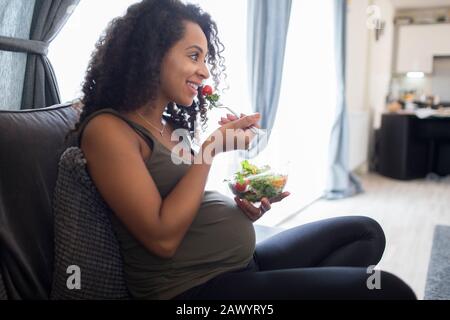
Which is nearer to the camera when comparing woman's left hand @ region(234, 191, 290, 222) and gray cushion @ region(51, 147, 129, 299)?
gray cushion @ region(51, 147, 129, 299)

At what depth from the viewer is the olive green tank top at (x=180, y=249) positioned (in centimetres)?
84

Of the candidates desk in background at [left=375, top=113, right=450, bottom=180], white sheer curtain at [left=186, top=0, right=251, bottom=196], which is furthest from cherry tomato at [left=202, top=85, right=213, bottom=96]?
desk in background at [left=375, top=113, right=450, bottom=180]

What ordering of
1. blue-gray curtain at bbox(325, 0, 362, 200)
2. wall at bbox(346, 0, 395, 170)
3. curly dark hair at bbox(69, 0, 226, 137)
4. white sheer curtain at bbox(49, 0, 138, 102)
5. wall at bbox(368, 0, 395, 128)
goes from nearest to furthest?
curly dark hair at bbox(69, 0, 226, 137) < white sheer curtain at bbox(49, 0, 138, 102) < blue-gray curtain at bbox(325, 0, 362, 200) < wall at bbox(346, 0, 395, 170) < wall at bbox(368, 0, 395, 128)

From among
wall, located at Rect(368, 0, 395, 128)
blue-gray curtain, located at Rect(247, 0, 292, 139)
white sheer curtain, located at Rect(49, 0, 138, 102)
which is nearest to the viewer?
white sheer curtain, located at Rect(49, 0, 138, 102)

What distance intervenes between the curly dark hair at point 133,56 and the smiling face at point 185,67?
0.02 metres

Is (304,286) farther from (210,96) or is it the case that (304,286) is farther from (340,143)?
(340,143)

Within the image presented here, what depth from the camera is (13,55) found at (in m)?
1.19

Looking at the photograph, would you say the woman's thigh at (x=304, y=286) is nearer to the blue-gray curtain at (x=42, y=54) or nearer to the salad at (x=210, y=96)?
the salad at (x=210, y=96)

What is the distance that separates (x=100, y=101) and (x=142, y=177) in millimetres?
246

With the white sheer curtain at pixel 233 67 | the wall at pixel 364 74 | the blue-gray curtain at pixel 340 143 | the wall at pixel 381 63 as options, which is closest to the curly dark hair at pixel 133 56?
the white sheer curtain at pixel 233 67

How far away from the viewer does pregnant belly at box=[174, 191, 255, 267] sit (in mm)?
865

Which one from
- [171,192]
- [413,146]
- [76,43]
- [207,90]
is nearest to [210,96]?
[207,90]

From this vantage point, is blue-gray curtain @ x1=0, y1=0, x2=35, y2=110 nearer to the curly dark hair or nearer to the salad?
the curly dark hair

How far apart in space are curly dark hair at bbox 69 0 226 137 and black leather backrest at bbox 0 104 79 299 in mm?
85
